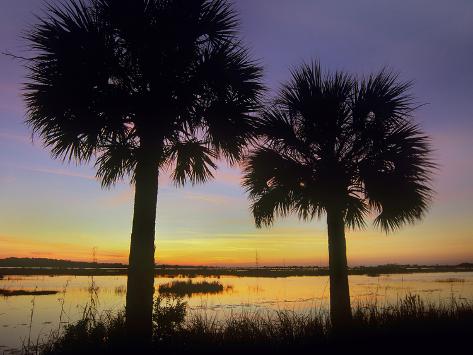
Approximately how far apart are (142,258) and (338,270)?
5.20 meters

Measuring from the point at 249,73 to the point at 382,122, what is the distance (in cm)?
399

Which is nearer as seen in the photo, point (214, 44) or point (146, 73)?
point (146, 73)

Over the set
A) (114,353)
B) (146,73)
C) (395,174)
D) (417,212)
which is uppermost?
(146,73)

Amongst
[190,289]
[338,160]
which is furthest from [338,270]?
[190,289]

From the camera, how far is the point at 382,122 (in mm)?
11844

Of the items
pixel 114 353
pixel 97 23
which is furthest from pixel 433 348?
pixel 97 23

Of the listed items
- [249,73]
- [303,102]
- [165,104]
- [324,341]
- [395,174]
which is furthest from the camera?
[303,102]

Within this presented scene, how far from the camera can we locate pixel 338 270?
11.4 metres

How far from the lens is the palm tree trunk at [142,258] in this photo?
28.3 feet

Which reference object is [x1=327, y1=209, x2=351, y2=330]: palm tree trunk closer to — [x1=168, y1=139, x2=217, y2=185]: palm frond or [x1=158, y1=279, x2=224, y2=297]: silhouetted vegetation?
[x1=168, y1=139, x2=217, y2=185]: palm frond

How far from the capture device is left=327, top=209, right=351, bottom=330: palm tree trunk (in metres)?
10.6

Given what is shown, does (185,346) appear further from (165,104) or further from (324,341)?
(165,104)

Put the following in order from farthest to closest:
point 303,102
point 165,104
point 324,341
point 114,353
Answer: point 303,102, point 165,104, point 324,341, point 114,353

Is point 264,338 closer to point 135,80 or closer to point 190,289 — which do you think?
point 135,80
